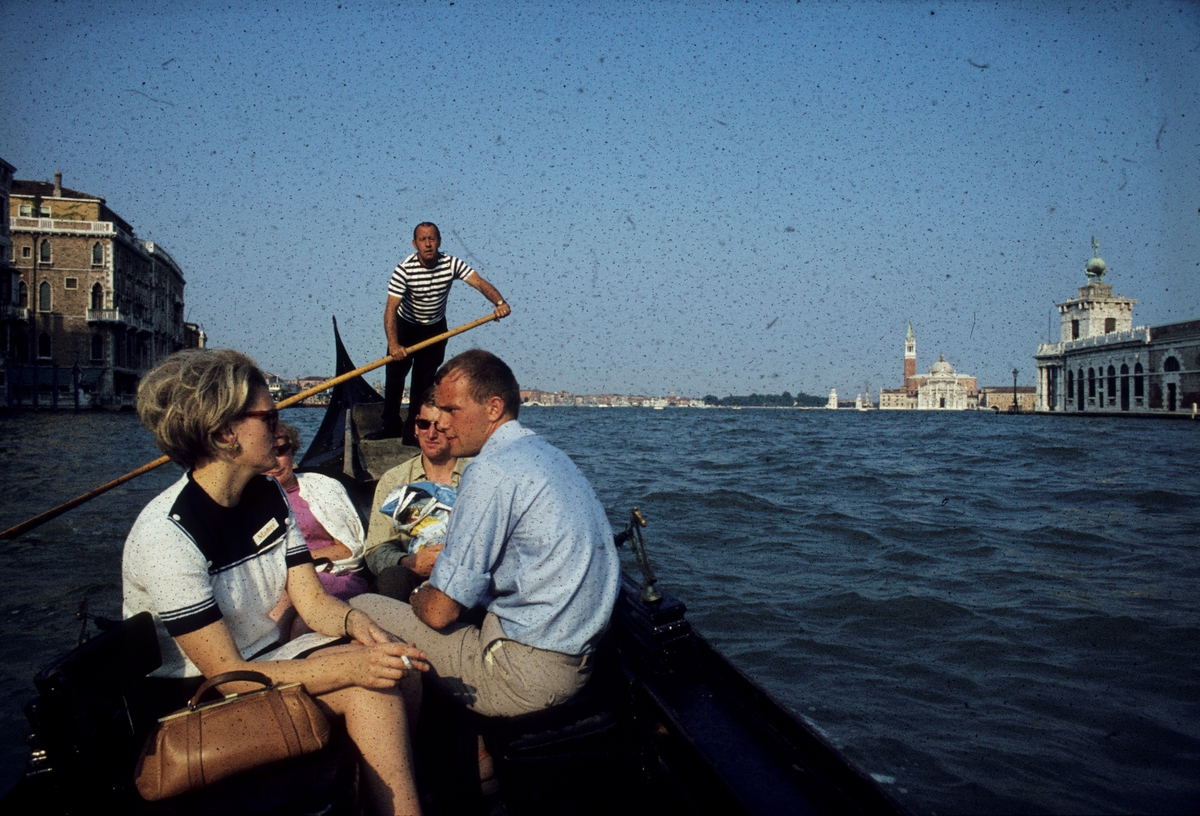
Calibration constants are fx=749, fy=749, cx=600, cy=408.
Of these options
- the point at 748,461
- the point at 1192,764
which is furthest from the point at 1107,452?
the point at 1192,764

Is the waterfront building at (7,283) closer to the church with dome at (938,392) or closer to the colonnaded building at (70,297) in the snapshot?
the colonnaded building at (70,297)

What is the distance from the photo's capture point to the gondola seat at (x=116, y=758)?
3.34ft

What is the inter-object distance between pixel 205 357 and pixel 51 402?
3418 centimetres

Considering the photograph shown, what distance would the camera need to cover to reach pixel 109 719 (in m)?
1.15

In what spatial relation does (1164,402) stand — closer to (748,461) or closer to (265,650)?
(748,461)

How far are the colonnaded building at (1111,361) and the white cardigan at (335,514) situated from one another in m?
47.0

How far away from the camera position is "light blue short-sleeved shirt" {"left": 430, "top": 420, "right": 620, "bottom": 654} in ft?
4.34

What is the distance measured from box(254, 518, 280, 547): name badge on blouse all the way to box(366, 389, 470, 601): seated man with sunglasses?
58cm

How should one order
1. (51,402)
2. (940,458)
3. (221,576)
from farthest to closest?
(51,402), (940,458), (221,576)

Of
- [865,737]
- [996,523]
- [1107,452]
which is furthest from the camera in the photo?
[1107,452]

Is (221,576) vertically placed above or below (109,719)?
above

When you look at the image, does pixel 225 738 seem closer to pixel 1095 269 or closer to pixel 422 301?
pixel 422 301

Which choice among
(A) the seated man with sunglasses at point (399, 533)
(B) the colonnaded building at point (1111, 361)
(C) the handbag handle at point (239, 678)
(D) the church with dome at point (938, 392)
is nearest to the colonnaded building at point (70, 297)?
(A) the seated man with sunglasses at point (399, 533)

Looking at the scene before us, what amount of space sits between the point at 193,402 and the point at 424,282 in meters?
2.45
